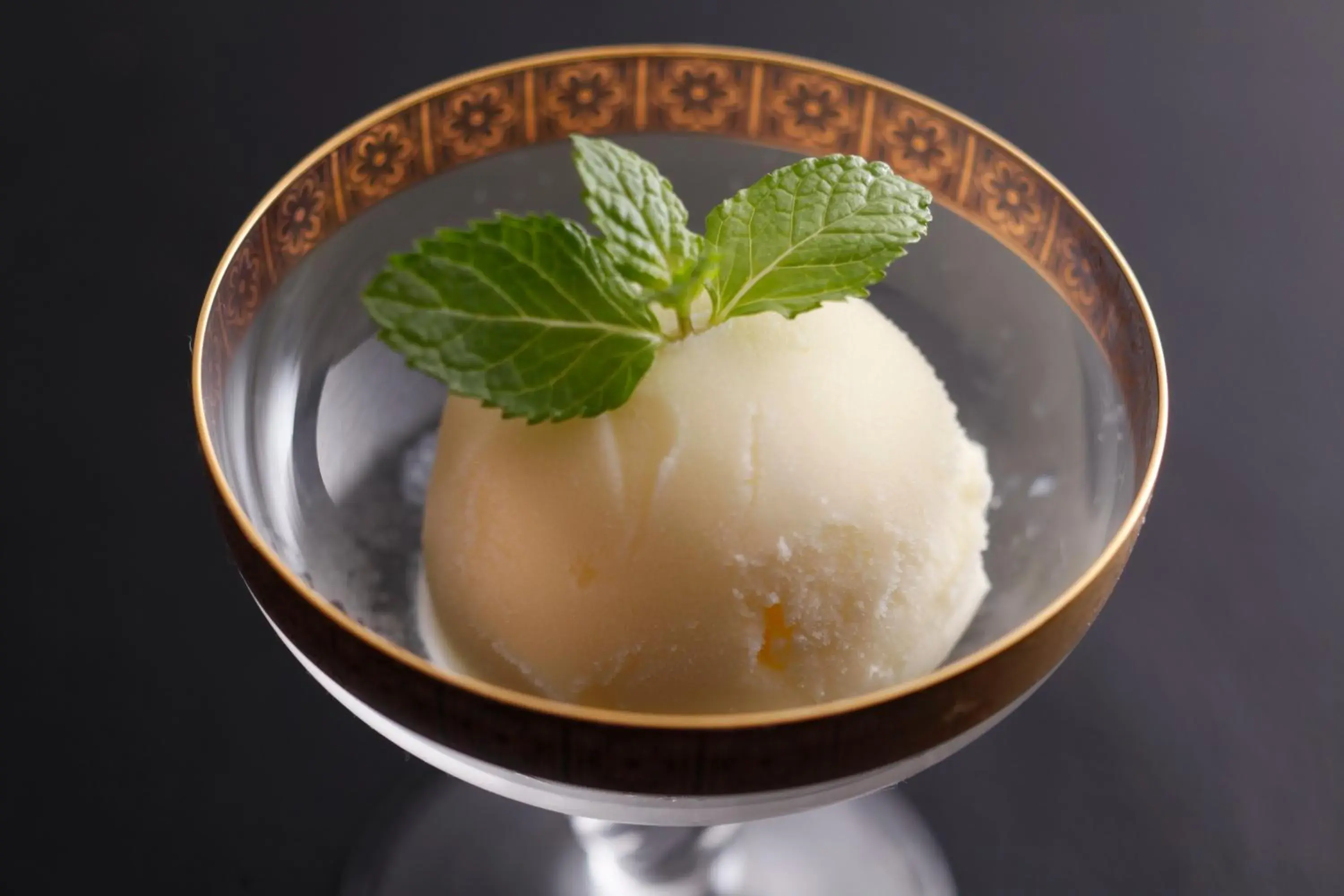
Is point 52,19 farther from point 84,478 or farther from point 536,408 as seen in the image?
point 536,408

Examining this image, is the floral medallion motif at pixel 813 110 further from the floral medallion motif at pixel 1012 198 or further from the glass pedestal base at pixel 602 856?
the glass pedestal base at pixel 602 856

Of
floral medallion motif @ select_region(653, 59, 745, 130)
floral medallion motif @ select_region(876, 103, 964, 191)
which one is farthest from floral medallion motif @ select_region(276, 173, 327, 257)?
floral medallion motif @ select_region(876, 103, 964, 191)

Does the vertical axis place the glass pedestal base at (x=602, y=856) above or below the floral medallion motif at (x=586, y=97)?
below

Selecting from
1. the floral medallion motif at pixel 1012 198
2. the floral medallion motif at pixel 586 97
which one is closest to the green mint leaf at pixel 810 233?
the floral medallion motif at pixel 1012 198

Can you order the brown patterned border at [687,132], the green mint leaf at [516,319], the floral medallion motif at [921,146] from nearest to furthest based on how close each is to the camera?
the brown patterned border at [687,132] < the green mint leaf at [516,319] < the floral medallion motif at [921,146]

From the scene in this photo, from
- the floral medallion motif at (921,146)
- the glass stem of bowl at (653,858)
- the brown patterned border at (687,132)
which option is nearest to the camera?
the brown patterned border at (687,132)

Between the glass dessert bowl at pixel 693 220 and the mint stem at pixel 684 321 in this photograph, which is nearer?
the glass dessert bowl at pixel 693 220

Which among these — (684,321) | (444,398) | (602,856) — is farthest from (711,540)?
(602,856)

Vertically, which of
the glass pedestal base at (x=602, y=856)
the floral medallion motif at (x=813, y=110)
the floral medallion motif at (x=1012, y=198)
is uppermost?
the floral medallion motif at (x=813, y=110)
